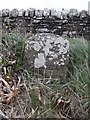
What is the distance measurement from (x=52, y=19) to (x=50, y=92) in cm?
460

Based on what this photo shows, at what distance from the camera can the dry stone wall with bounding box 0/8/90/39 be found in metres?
7.88

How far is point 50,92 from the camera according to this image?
3.52 meters

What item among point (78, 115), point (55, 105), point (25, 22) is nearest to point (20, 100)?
point (55, 105)

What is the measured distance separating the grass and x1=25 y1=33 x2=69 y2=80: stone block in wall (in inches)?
3.5

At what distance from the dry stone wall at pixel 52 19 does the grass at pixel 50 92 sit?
3694 millimetres

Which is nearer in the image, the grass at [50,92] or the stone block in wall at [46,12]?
the grass at [50,92]

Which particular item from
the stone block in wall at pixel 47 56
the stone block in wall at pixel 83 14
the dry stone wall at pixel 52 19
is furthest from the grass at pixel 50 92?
the stone block in wall at pixel 83 14

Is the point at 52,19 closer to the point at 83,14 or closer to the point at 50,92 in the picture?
the point at 83,14

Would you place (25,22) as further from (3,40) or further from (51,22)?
(3,40)

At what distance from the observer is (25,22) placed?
776 centimetres

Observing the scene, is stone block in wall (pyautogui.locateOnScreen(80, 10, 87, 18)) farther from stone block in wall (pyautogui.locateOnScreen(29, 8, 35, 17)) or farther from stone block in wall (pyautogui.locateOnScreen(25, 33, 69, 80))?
stone block in wall (pyautogui.locateOnScreen(25, 33, 69, 80))

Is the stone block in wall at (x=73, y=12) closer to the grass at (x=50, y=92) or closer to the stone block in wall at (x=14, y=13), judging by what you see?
the stone block in wall at (x=14, y=13)

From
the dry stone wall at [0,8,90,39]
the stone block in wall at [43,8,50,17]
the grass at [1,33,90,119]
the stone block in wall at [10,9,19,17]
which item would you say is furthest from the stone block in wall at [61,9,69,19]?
the grass at [1,33,90,119]

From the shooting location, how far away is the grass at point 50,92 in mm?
3301
